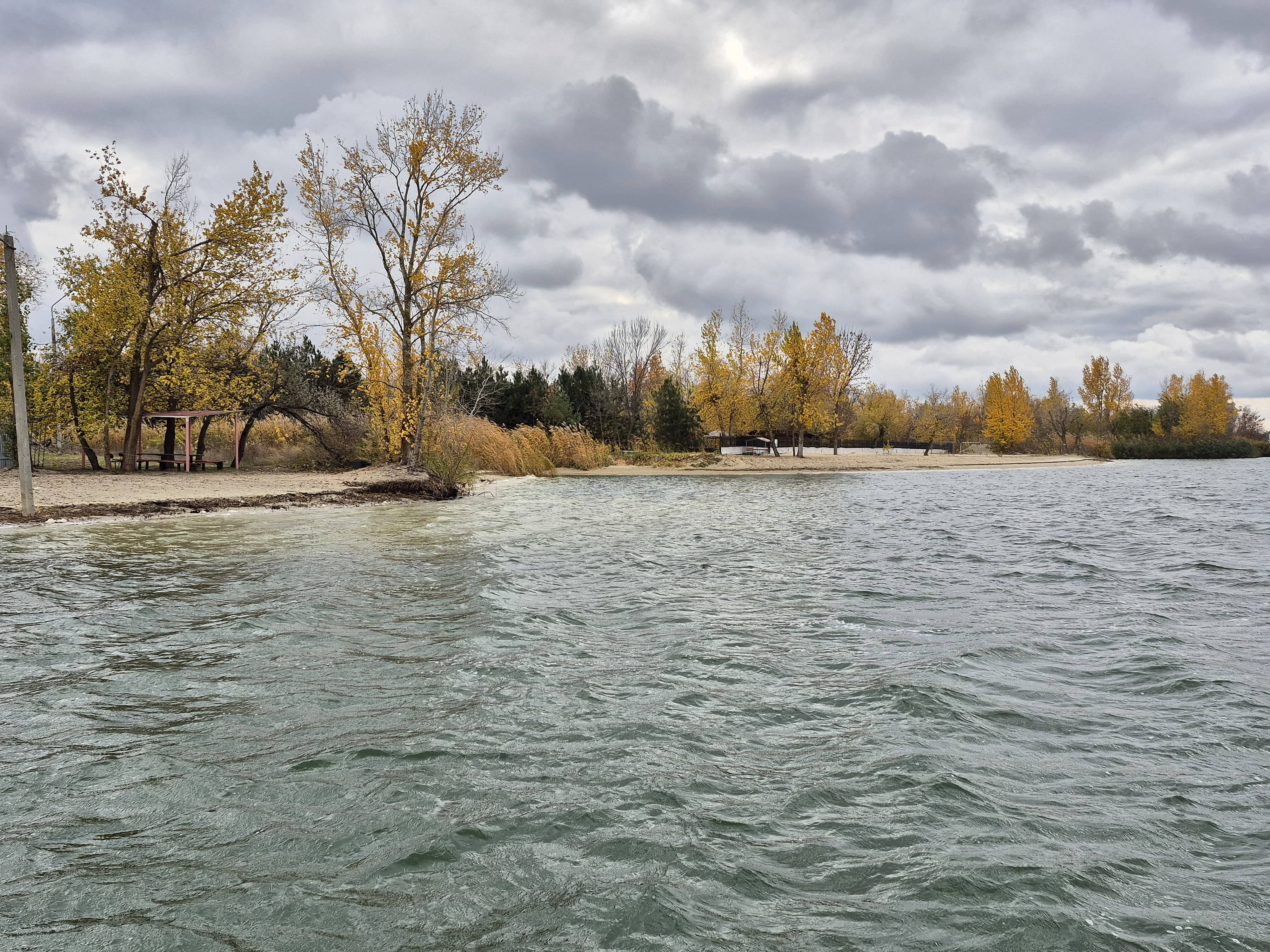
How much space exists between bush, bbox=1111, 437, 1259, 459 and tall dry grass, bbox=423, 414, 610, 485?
51915 millimetres

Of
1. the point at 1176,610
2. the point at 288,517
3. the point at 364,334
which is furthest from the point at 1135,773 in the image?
the point at 364,334

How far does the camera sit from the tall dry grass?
23.3 meters

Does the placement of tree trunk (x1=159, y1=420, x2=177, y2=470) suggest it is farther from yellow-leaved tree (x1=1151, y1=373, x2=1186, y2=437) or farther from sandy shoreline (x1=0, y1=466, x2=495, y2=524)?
yellow-leaved tree (x1=1151, y1=373, x2=1186, y2=437)

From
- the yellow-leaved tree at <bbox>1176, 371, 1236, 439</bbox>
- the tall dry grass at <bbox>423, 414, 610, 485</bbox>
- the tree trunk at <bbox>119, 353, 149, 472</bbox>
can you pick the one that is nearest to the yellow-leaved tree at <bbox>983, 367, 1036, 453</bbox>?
the yellow-leaved tree at <bbox>1176, 371, 1236, 439</bbox>

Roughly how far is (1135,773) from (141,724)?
5.11 m

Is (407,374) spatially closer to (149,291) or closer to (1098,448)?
(149,291)

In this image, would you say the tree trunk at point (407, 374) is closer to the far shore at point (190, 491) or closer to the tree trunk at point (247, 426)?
the far shore at point (190, 491)

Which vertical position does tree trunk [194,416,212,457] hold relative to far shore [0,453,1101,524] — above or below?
above

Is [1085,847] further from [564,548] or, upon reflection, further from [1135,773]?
[564,548]

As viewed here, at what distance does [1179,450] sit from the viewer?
68.1 meters

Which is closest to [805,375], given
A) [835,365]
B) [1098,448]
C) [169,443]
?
[835,365]

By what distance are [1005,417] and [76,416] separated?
207ft

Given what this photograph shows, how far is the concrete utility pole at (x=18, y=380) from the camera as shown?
12750mm

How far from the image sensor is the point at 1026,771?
386 cm
